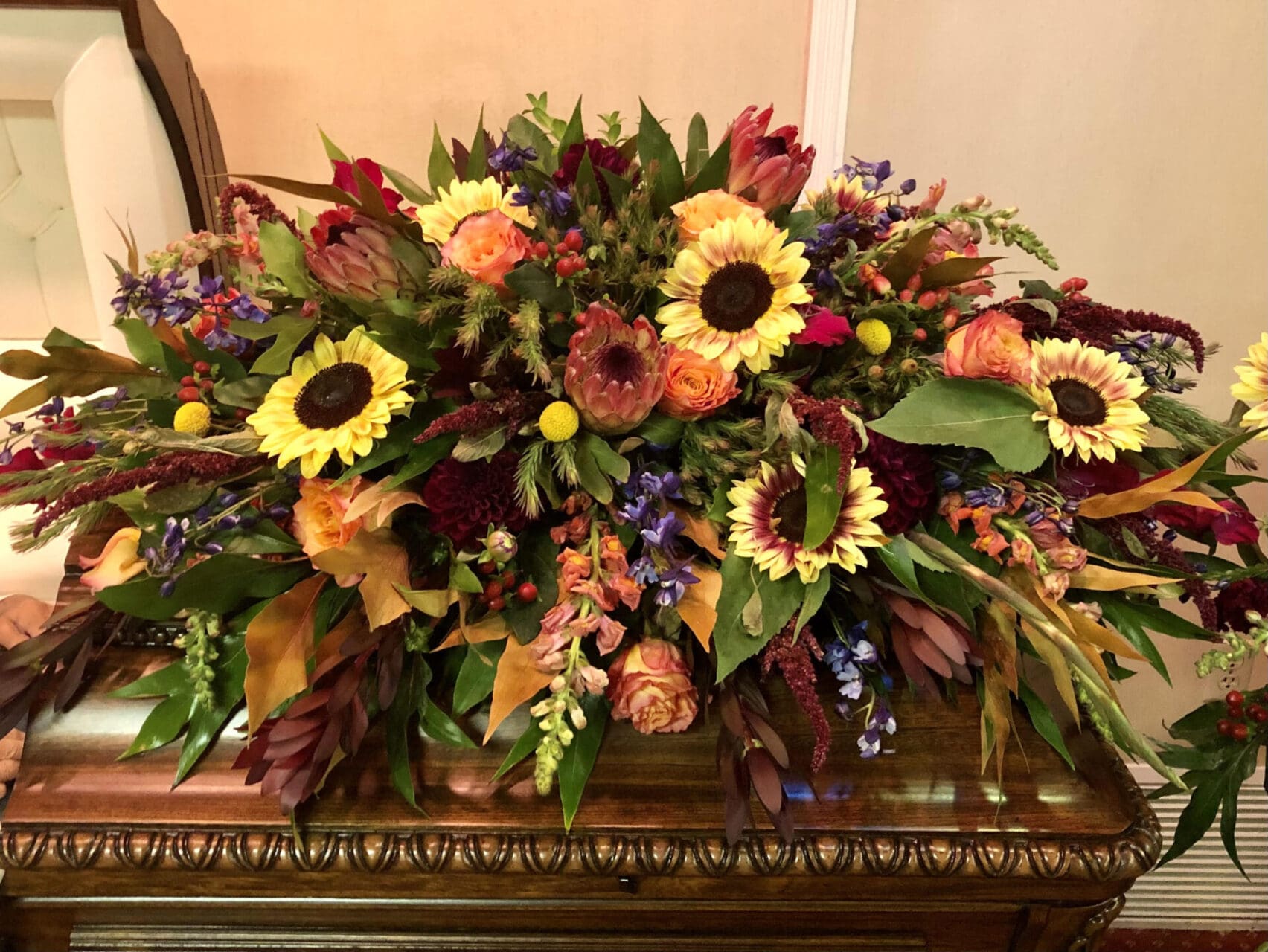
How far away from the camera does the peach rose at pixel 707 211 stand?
0.56 meters

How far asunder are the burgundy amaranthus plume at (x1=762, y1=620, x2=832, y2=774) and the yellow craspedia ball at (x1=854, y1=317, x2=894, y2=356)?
216 mm

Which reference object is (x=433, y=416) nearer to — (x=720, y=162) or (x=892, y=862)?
(x=720, y=162)

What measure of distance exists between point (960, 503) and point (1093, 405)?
0.11 m

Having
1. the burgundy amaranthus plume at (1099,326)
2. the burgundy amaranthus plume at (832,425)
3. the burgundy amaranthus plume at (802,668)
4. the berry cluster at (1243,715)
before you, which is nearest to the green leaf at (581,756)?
the burgundy amaranthus plume at (802,668)

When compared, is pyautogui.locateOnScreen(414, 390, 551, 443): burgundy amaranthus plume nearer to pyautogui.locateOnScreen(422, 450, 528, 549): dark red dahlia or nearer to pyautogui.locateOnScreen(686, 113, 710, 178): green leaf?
pyautogui.locateOnScreen(422, 450, 528, 549): dark red dahlia

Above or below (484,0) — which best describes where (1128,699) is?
below

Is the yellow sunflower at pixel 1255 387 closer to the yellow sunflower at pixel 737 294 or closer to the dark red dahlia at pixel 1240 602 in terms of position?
the dark red dahlia at pixel 1240 602

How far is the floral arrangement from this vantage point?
52 cm

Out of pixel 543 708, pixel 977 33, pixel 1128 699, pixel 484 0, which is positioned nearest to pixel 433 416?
pixel 543 708

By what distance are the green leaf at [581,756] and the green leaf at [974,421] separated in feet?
0.94

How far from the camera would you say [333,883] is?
56 cm

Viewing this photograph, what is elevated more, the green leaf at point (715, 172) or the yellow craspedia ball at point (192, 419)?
the green leaf at point (715, 172)

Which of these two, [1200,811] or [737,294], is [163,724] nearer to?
[737,294]

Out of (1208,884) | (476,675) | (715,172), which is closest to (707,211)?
(715,172)
